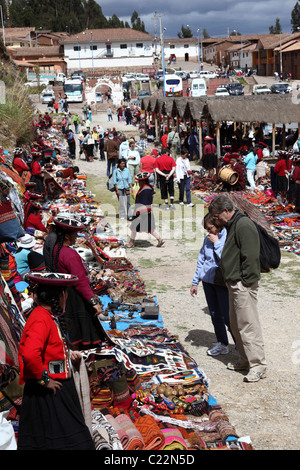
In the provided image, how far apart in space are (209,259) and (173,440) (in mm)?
2485

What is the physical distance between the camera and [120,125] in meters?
38.2

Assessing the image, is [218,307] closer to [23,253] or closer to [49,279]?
[23,253]

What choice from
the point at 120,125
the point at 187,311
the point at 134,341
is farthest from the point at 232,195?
the point at 120,125

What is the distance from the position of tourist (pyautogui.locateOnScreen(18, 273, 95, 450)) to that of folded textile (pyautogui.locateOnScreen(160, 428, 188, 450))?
3.07 feet

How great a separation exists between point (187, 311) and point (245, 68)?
87.4 meters

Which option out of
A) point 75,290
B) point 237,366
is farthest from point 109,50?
point 75,290

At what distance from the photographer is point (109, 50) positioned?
82688 millimetres

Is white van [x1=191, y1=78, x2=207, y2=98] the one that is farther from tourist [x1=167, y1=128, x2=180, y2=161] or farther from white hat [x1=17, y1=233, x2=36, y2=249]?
white hat [x1=17, y1=233, x2=36, y2=249]

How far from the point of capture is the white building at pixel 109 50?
260 feet

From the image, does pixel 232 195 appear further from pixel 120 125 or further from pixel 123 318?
pixel 120 125

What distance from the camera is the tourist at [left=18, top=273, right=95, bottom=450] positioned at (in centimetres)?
332

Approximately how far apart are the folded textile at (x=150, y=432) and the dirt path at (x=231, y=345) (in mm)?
892

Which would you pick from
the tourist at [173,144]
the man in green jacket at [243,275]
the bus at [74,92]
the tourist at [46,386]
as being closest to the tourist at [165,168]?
the tourist at [173,144]

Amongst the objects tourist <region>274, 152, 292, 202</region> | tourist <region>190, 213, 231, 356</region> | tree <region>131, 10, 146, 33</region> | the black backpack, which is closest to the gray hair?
the black backpack
